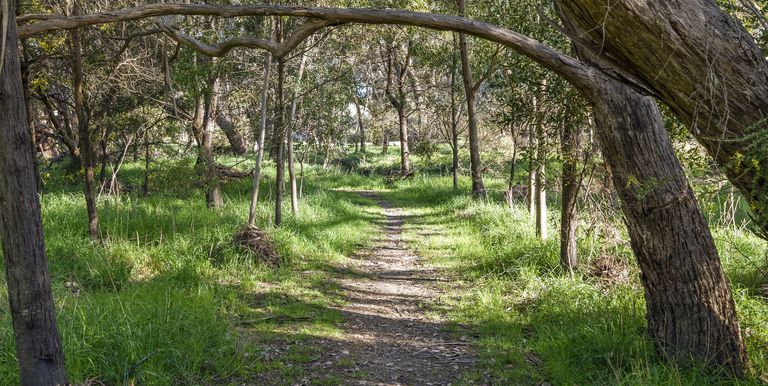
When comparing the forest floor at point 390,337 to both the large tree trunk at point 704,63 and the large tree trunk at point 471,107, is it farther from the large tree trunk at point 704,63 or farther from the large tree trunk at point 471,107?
the large tree trunk at point 471,107

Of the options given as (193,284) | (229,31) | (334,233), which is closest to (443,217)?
(334,233)

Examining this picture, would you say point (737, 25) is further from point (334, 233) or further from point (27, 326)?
point (334, 233)

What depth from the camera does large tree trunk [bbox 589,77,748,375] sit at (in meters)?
4.18

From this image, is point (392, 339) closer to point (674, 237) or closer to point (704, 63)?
point (674, 237)

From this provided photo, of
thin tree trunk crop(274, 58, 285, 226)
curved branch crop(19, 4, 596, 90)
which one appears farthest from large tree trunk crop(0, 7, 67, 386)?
thin tree trunk crop(274, 58, 285, 226)

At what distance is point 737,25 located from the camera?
327 centimetres

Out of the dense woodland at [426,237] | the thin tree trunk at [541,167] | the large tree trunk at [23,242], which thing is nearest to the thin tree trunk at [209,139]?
the dense woodland at [426,237]

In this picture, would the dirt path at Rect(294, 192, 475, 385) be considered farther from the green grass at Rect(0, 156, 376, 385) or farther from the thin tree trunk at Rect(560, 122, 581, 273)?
the thin tree trunk at Rect(560, 122, 581, 273)

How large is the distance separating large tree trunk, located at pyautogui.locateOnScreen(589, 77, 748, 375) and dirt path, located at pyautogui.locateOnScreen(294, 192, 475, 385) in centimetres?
189

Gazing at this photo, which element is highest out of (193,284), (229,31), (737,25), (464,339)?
(229,31)

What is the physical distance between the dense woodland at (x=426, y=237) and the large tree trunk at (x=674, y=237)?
15 mm

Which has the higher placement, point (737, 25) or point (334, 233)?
point (737, 25)

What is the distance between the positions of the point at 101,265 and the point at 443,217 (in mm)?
→ 8532

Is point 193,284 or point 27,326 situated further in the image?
point 193,284
